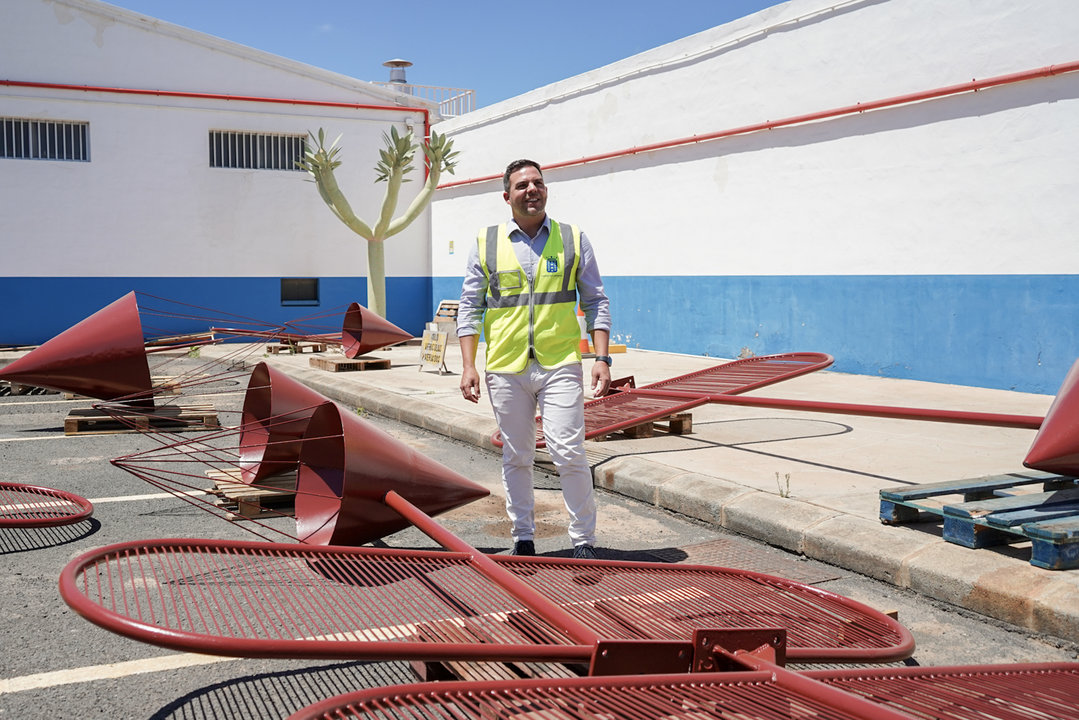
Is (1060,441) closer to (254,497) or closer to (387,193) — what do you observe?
(254,497)

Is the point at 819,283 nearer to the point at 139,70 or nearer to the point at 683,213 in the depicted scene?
the point at 683,213

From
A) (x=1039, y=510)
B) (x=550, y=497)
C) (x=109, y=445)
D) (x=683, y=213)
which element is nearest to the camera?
(x=1039, y=510)

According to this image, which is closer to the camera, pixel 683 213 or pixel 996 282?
pixel 996 282

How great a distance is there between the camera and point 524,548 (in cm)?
438

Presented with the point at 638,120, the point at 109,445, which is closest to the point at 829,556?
the point at 109,445

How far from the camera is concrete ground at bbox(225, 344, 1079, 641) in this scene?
3830 mm

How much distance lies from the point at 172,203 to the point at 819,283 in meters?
13.4

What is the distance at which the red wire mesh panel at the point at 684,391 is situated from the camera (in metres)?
6.35

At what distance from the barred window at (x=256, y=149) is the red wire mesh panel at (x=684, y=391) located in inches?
547

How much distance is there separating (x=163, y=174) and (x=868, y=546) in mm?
17791

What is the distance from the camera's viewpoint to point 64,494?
17.5ft

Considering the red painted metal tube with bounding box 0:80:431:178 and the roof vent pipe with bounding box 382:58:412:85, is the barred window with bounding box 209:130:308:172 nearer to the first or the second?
the red painted metal tube with bounding box 0:80:431:178

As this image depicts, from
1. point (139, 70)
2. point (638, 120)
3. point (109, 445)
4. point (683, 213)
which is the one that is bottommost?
point (109, 445)

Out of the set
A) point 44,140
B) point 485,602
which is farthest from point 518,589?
point 44,140
